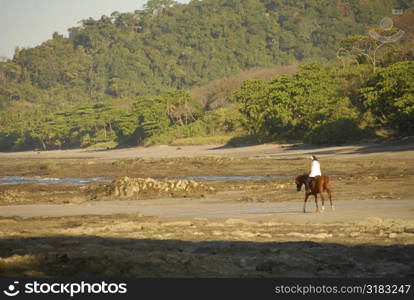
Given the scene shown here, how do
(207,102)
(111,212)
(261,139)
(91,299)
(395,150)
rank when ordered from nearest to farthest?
(91,299)
(111,212)
(395,150)
(261,139)
(207,102)

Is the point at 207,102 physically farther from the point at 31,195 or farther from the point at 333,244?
the point at 333,244

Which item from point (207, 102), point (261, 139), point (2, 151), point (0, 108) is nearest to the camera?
point (261, 139)

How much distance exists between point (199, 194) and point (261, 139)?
154 feet

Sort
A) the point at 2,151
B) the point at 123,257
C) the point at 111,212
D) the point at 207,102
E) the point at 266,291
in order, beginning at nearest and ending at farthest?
the point at 266,291
the point at 123,257
the point at 111,212
the point at 207,102
the point at 2,151

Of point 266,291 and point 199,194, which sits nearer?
point 266,291

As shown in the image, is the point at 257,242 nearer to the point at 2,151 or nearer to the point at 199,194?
the point at 199,194

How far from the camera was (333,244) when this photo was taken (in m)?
15.2

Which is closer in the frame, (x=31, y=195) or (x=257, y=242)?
(x=257, y=242)

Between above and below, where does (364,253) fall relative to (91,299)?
below

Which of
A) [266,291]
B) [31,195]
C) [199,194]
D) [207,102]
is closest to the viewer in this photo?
[266,291]

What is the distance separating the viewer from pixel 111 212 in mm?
24297

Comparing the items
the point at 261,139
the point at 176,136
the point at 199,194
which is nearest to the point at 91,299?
the point at 199,194

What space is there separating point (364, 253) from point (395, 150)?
38.0m

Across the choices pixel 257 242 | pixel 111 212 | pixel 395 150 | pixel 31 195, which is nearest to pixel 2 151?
pixel 395 150
